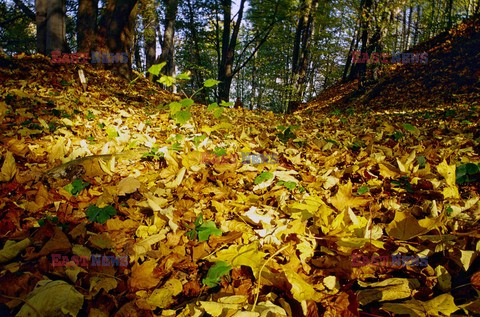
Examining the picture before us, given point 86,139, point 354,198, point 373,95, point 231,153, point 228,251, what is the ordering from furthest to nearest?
point 373,95, point 86,139, point 231,153, point 354,198, point 228,251

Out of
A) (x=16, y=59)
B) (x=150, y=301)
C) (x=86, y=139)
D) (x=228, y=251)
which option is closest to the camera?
(x=150, y=301)

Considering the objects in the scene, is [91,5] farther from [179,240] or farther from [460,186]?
[460,186]

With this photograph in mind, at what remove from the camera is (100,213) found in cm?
140

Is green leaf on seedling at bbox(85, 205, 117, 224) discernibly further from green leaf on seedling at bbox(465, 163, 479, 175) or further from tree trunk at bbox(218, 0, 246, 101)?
tree trunk at bbox(218, 0, 246, 101)

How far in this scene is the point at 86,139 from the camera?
8.34 feet

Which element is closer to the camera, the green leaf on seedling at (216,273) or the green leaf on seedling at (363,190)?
the green leaf on seedling at (216,273)

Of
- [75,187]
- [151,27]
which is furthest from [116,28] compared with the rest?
[151,27]

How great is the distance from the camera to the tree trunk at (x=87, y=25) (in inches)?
249

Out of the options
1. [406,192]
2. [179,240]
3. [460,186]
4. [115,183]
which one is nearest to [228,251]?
[179,240]

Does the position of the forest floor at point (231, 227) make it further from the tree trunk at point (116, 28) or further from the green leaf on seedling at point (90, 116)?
the tree trunk at point (116, 28)

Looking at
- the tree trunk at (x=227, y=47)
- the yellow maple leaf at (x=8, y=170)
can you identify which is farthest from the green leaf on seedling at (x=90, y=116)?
the tree trunk at (x=227, y=47)

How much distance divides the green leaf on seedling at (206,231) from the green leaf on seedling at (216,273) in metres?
0.19

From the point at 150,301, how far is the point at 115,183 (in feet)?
3.38

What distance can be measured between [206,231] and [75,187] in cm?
95
